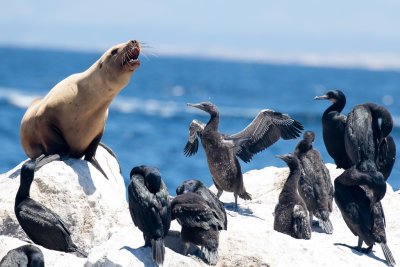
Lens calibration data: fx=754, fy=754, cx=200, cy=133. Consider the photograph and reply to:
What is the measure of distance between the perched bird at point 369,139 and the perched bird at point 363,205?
0.21 m

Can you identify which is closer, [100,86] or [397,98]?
[100,86]

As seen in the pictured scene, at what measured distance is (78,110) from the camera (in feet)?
31.7

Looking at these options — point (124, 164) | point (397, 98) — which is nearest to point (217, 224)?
point (124, 164)

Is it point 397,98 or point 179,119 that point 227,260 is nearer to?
point 179,119

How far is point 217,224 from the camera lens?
712 cm

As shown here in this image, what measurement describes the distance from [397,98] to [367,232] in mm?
53982

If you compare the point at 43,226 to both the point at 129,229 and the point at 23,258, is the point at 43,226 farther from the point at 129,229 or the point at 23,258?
the point at 23,258

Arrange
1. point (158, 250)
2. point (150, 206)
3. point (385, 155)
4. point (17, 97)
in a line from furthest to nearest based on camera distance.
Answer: point (17, 97) → point (385, 155) → point (150, 206) → point (158, 250)

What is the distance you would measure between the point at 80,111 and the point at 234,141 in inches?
85.1

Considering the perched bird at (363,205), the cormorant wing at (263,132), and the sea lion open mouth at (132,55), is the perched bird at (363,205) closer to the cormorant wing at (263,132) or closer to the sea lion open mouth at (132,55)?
the cormorant wing at (263,132)

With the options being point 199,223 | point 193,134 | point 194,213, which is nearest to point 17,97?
point 193,134

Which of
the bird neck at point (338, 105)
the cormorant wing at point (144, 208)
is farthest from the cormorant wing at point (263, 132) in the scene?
the cormorant wing at point (144, 208)

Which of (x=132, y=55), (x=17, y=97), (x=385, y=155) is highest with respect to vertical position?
(x=132, y=55)

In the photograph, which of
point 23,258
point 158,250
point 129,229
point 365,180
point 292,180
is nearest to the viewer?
point 23,258
